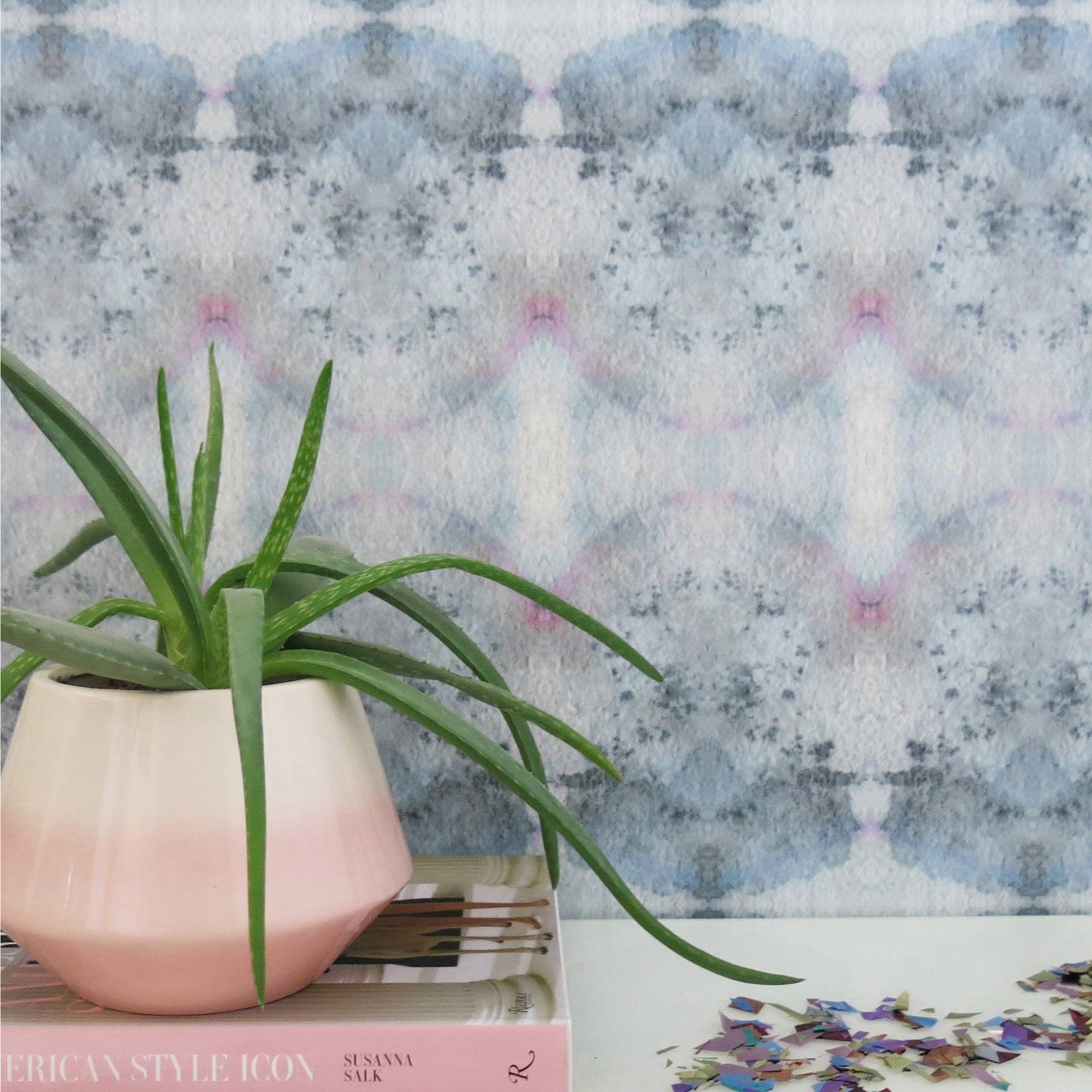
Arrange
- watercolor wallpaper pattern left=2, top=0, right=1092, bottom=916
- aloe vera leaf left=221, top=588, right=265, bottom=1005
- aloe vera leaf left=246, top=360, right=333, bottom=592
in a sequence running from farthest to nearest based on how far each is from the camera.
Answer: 1. watercolor wallpaper pattern left=2, top=0, right=1092, bottom=916
2. aloe vera leaf left=246, top=360, right=333, bottom=592
3. aloe vera leaf left=221, top=588, right=265, bottom=1005

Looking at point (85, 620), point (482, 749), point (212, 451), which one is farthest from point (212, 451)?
point (482, 749)

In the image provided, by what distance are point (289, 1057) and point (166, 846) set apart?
10 cm

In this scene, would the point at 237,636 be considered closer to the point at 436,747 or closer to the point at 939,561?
the point at 436,747

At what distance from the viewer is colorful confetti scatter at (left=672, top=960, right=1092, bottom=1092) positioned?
489mm

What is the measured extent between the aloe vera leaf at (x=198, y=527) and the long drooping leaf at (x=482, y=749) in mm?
69

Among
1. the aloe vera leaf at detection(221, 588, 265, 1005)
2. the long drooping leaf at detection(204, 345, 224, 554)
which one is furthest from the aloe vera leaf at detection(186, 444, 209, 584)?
the aloe vera leaf at detection(221, 588, 265, 1005)

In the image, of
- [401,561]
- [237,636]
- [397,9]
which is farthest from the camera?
[397,9]

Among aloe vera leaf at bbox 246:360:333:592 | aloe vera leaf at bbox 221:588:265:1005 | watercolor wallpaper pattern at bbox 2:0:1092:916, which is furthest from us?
watercolor wallpaper pattern at bbox 2:0:1092:916

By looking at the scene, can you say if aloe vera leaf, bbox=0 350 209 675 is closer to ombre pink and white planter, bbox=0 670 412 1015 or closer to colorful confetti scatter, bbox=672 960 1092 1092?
ombre pink and white planter, bbox=0 670 412 1015

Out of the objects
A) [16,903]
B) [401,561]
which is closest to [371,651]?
[401,561]

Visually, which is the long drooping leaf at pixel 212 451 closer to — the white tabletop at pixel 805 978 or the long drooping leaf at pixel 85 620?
the long drooping leaf at pixel 85 620

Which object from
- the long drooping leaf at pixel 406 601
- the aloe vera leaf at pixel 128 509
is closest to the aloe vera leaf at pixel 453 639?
the long drooping leaf at pixel 406 601

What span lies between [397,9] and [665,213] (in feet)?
0.63

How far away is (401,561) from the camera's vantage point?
49 cm
